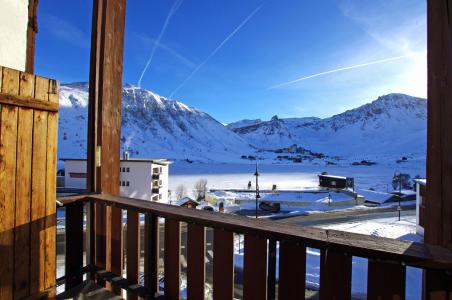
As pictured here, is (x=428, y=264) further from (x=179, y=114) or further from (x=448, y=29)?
(x=179, y=114)

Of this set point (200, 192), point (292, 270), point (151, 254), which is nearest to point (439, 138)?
point (292, 270)

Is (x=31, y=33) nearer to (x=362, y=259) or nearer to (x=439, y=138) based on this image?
(x=439, y=138)

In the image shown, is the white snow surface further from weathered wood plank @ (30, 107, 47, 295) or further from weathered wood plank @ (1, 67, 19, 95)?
weathered wood plank @ (1, 67, 19, 95)

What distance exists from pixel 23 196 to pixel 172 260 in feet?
2.84

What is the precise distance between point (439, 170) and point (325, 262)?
20.4 inches

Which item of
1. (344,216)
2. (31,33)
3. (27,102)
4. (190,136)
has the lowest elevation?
(344,216)

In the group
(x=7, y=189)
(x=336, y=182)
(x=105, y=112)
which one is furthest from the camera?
(x=336, y=182)

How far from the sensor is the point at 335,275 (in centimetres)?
107

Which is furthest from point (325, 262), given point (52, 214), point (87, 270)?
point (87, 270)

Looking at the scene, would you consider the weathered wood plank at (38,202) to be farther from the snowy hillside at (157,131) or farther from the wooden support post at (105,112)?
the snowy hillside at (157,131)

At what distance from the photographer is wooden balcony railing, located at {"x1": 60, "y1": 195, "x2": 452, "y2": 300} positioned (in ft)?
3.15

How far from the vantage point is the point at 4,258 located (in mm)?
1356

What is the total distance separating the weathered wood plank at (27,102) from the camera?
4.45 ft

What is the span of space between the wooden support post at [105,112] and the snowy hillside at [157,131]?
75.8 meters
